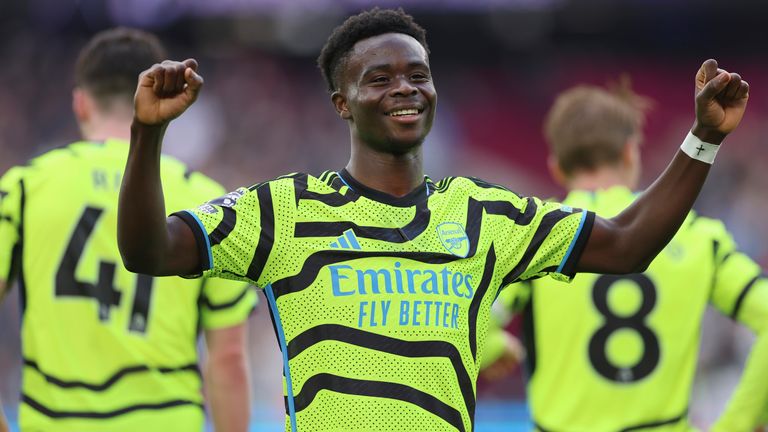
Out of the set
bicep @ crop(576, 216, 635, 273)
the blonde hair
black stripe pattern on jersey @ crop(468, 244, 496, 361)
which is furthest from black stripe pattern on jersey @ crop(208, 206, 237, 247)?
the blonde hair

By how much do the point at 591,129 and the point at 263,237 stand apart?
7.74 ft

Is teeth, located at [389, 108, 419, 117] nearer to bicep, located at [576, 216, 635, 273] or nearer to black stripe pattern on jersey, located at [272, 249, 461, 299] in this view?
black stripe pattern on jersey, located at [272, 249, 461, 299]

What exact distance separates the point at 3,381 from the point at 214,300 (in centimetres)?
963

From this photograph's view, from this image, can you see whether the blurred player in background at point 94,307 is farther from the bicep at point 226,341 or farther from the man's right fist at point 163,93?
the man's right fist at point 163,93

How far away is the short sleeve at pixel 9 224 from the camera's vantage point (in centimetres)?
461

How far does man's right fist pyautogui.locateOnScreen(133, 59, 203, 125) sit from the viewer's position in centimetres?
298

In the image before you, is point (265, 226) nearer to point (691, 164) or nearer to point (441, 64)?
point (691, 164)

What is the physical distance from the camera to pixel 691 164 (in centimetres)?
339

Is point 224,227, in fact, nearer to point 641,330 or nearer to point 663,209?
point 663,209

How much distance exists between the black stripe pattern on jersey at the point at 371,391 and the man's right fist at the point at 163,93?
0.78 m

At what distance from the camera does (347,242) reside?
3.32 metres

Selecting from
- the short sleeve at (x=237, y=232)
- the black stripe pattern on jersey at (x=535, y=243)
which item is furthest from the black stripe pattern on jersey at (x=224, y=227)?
the black stripe pattern on jersey at (x=535, y=243)

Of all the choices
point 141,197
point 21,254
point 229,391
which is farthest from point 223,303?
point 141,197

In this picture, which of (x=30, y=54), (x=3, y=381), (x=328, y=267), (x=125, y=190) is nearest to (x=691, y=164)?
(x=328, y=267)
